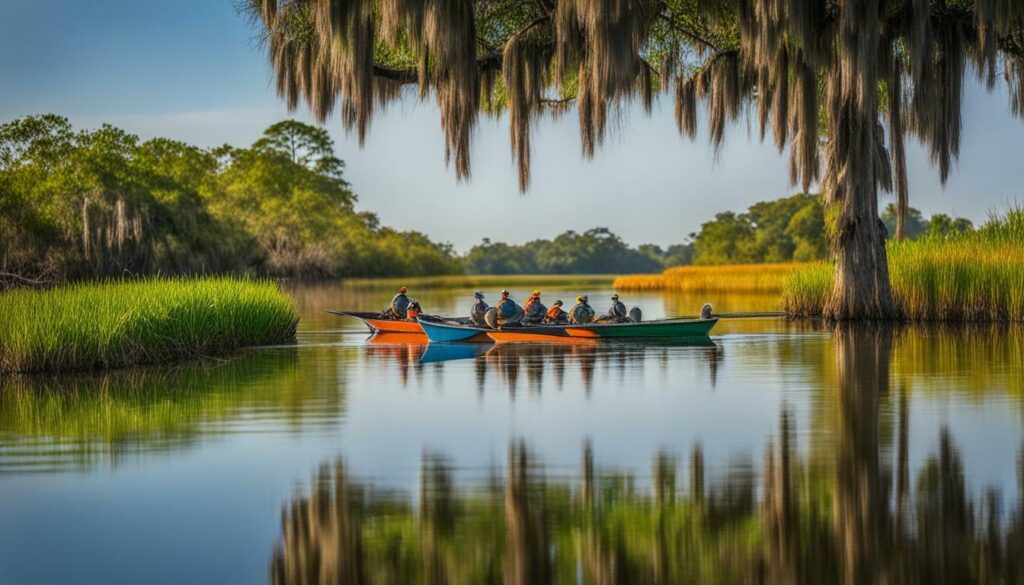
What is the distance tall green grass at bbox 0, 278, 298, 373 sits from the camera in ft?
57.6

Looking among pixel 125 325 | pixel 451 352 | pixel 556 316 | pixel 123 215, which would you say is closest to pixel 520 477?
pixel 125 325

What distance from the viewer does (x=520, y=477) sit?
9367mm

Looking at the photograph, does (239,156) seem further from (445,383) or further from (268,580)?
(268,580)

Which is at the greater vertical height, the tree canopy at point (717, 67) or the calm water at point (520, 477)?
the tree canopy at point (717, 67)

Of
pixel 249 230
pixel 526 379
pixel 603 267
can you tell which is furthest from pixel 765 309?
pixel 603 267

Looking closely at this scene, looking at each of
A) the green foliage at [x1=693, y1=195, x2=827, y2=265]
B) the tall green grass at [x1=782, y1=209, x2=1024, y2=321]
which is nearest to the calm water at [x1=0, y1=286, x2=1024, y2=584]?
the tall green grass at [x1=782, y1=209, x2=1024, y2=321]

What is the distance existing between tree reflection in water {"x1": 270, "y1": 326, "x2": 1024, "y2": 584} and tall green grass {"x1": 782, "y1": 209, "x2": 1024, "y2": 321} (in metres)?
18.0

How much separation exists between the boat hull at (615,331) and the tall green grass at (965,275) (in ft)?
20.6

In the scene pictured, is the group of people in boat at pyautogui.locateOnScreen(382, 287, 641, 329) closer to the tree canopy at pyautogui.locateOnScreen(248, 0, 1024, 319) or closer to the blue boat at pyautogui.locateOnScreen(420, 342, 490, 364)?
the blue boat at pyautogui.locateOnScreen(420, 342, 490, 364)

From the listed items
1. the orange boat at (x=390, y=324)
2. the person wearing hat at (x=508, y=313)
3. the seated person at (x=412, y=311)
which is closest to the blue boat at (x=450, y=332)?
the person wearing hat at (x=508, y=313)

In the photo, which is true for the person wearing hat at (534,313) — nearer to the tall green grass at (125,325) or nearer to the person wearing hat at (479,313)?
the person wearing hat at (479,313)

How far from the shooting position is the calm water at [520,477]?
276 inches

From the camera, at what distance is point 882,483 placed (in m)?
8.89

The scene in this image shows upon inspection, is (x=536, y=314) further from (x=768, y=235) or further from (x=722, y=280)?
(x=768, y=235)
